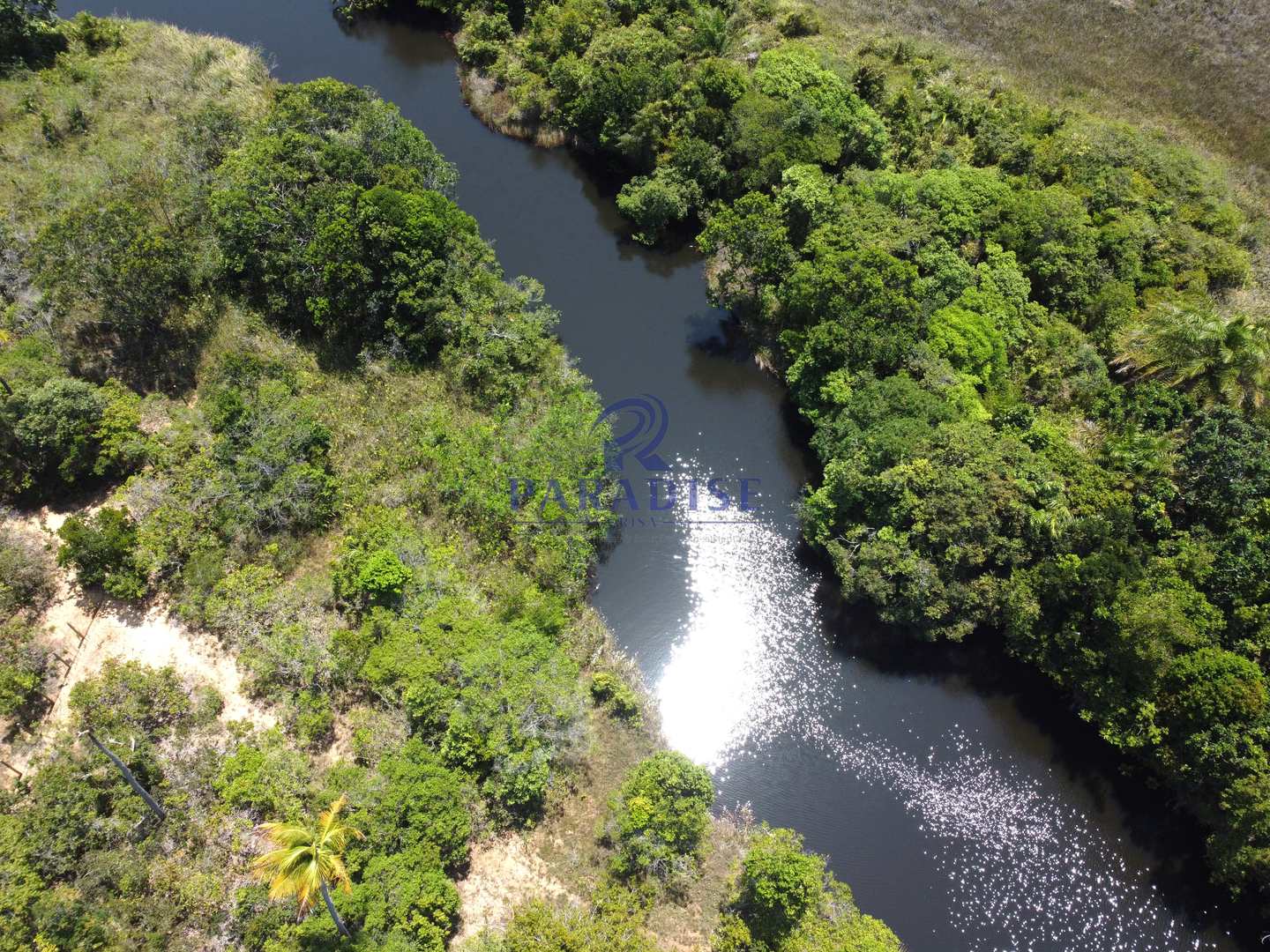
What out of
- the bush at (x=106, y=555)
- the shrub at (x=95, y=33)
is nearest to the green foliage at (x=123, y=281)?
the bush at (x=106, y=555)

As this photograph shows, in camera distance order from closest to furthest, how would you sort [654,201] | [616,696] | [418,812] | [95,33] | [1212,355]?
[418,812]
[616,696]
[1212,355]
[654,201]
[95,33]

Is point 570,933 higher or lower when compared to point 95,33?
lower

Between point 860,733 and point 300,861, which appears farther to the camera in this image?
point 860,733

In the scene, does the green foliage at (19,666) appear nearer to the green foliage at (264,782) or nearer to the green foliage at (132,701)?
the green foliage at (132,701)

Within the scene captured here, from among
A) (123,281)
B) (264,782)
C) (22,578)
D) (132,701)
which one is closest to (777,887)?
(264,782)

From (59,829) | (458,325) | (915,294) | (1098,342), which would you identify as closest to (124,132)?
(458,325)

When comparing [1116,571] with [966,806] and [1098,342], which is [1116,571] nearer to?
[966,806]

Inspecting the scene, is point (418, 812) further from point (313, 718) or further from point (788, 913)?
point (788, 913)
